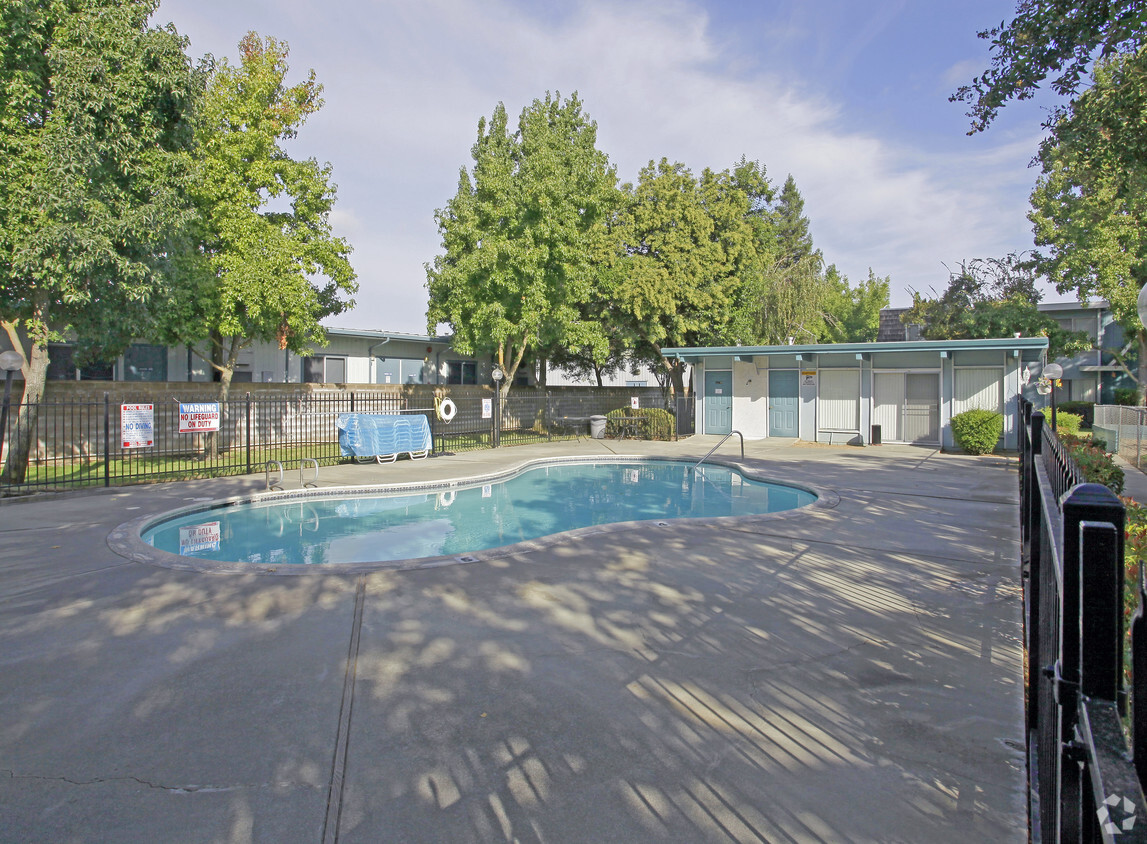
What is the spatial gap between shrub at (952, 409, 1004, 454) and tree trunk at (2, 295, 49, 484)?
60.3 feet

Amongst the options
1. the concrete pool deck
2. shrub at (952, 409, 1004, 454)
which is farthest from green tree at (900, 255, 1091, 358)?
the concrete pool deck

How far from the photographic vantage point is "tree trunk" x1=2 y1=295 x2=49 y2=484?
11.1 meters

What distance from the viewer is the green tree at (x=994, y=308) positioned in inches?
1032

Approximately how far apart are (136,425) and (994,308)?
30.3m

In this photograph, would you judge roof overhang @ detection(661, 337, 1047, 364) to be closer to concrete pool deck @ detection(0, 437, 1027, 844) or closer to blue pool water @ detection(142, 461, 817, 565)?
blue pool water @ detection(142, 461, 817, 565)

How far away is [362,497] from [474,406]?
12.1 m

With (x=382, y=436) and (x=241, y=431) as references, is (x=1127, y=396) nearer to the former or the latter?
(x=382, y=436)

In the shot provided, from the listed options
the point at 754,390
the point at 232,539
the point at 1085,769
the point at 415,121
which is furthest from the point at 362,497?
the point at 754,390

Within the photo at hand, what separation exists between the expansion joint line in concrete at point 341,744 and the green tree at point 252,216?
11.5 m

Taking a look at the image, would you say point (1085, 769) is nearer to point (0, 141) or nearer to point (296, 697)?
point (296, 697)

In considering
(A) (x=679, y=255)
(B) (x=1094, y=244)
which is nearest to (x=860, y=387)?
(A) (x=679, y=255)

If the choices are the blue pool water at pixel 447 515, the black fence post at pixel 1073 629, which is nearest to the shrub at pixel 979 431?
the blue pool water at pixel 447 515

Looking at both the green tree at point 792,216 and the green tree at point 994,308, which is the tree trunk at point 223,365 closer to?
the green tree at point 994,308

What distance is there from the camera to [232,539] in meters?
8.62
